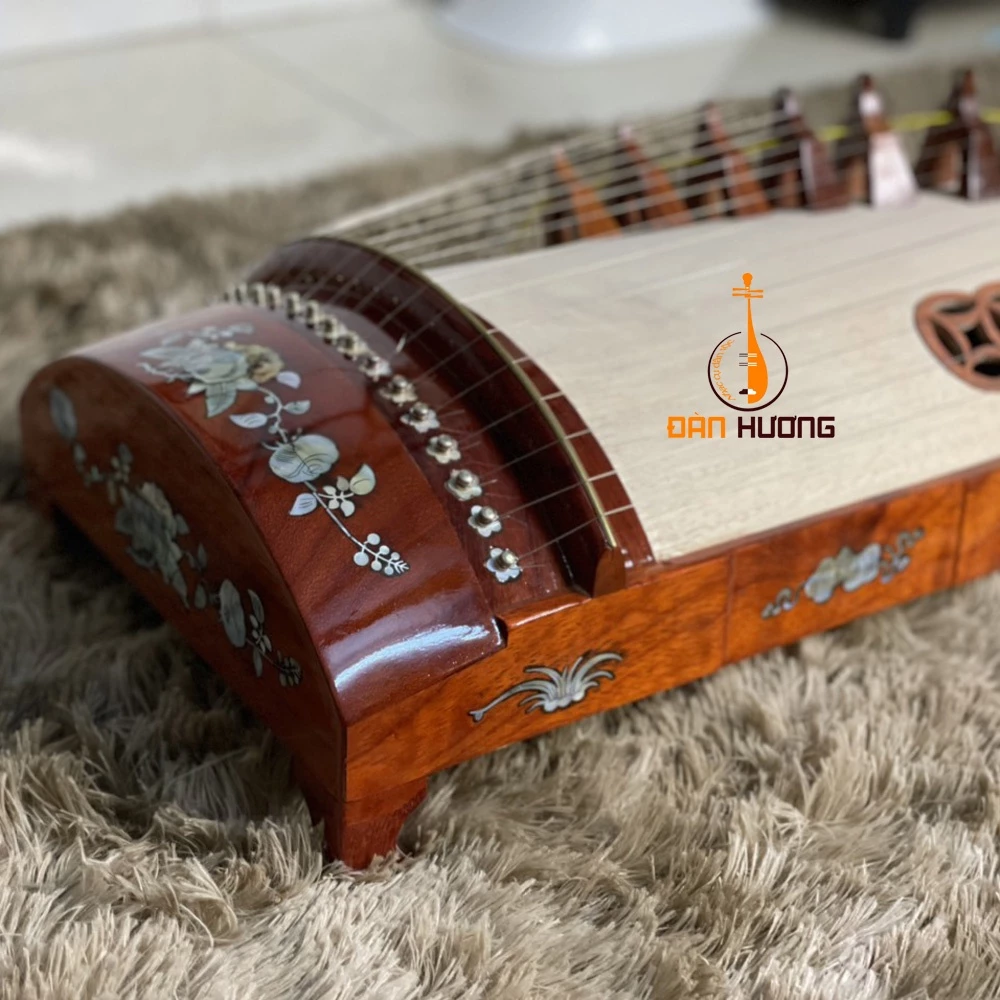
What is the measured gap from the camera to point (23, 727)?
0.93 m

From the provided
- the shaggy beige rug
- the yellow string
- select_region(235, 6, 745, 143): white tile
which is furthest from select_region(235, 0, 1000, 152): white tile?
the shaggy beige rug

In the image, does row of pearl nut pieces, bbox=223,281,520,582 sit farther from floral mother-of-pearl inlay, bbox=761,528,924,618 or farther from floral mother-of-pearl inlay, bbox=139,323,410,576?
floral mother-of-pearl inlay, bbox=761,528,924,618

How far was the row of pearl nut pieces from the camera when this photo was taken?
85cm

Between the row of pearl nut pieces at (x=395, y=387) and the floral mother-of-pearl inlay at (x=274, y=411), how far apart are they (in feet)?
0.15

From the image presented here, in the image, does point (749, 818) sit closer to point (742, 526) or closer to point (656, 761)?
point (656, 761)

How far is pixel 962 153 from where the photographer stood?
1.27 metres

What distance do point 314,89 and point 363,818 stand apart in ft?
7.27

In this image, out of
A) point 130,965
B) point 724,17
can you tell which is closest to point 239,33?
point 724,17

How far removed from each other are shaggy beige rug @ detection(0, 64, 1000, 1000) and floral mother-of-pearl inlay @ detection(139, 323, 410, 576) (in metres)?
0.20

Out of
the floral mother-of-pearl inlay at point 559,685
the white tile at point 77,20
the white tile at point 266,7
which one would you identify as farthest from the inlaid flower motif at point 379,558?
the white tile at point 266,7

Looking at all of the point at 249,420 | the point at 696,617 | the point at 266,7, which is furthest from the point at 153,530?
the point at 266,7

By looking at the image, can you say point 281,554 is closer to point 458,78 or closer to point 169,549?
point 169,549

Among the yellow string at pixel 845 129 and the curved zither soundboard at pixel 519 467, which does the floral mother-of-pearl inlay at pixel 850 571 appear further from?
the yellow string at pixel 845 129

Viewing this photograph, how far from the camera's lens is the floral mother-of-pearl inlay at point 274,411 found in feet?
2.72
